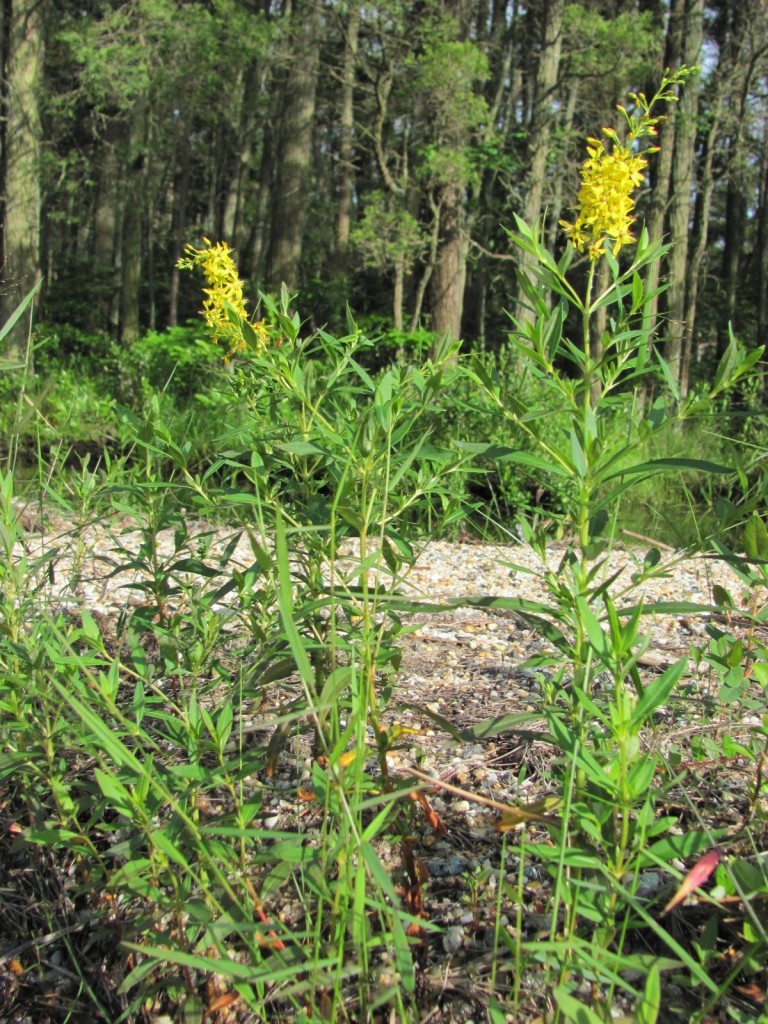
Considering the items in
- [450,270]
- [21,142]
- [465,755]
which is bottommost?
[465,755]

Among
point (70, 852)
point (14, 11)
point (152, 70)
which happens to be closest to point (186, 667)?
point (70, 852)

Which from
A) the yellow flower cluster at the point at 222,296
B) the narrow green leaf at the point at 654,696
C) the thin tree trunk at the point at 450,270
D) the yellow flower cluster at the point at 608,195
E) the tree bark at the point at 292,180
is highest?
the tree bark at the point at 292,180

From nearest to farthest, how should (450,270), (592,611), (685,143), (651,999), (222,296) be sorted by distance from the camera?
1. (651,999)
2. (592,611)
3. (222,296)
4. (450,270)
5. (685,143)

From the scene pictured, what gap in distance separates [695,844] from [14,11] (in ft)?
40.4

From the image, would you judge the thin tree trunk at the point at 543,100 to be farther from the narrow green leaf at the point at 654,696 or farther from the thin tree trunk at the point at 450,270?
the narrow green leaf at the point at 654,696

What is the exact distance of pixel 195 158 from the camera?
105ft

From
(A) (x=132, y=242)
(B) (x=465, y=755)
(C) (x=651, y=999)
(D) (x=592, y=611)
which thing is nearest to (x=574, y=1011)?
(C) (x=651, y=999)

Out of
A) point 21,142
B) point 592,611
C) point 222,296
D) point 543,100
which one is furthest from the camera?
point 543,100

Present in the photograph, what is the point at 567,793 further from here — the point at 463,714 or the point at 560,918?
the point at 463,714

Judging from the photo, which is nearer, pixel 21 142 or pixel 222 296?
pixel 222 296

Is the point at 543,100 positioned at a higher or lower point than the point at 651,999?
higher

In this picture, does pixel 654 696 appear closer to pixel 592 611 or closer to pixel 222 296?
pixel 592 611

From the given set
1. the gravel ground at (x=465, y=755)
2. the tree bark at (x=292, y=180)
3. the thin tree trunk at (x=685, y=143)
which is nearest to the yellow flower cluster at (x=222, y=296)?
the gravel ground at (x=465, y=755)

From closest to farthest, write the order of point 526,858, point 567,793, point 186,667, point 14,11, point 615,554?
point 567,793 < point 526,858 < point 186,667 < point 615,554 < point 14,11
